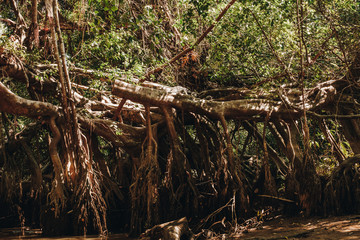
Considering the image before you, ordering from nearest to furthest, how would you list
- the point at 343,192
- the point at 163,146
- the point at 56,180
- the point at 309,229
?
1. the point at 309,229
2. the point at 56,180
3. the point at 343,192
4. the point at 163,146

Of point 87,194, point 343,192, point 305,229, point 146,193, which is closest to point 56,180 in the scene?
point 87,194

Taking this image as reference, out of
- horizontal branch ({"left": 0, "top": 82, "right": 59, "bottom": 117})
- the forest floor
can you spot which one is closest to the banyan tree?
horizontal branch ({"left": 0, "top": 82, "right": 59, "bottom": 117})

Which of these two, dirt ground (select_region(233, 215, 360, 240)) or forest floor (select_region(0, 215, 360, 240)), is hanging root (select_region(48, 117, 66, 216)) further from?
dirt ground (select_region(233, 215, 360, 240))

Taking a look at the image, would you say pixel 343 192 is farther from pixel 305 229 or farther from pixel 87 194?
pixel 87 194

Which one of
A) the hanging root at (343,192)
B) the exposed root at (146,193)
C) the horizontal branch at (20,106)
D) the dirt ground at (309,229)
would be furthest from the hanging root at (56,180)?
the hanging root at (343,192)

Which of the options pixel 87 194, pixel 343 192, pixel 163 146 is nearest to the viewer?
pixel 87 194

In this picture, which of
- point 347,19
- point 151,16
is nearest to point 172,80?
point 151,16

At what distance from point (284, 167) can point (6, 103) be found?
492cm

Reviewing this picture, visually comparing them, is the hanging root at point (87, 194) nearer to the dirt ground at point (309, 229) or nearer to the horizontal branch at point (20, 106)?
the horizontal branch at point (20, 106)

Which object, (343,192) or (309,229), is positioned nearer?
(309,229)

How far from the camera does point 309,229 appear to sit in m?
4.40

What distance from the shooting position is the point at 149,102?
16.3 ft

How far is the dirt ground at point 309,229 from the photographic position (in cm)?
394

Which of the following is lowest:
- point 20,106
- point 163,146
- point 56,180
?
point 56,180
